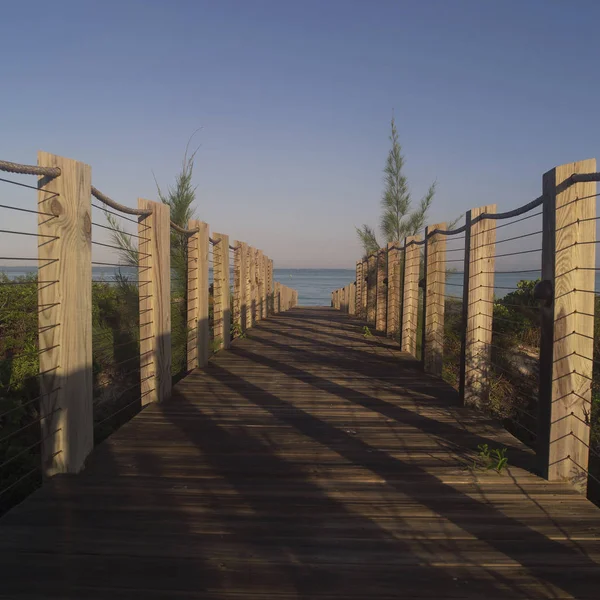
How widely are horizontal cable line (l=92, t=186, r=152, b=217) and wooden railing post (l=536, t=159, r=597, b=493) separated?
2605mm

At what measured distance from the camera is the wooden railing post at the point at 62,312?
101 inches

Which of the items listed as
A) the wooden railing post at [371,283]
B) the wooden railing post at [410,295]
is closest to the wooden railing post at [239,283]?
the wooden railing post at [410,295]

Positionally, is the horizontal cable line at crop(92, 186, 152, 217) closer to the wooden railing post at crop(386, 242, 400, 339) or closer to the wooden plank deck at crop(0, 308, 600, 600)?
the wooden plank deck at crop(0, 308, 600, 600)

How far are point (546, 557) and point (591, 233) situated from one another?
1.55 metres

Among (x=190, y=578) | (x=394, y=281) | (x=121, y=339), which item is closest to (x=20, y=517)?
(x=190, y=578)

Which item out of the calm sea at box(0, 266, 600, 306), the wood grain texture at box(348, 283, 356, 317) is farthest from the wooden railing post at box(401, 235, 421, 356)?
the wood grain texture at box(348, 283, 356, 317)

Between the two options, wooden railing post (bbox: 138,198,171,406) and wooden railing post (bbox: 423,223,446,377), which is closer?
wooden railing post (bbox: 138,198,171,406)

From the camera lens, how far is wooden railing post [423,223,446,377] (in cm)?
536

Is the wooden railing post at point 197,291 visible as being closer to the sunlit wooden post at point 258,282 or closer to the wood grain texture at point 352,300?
the sunlit wooden post at point 258,282

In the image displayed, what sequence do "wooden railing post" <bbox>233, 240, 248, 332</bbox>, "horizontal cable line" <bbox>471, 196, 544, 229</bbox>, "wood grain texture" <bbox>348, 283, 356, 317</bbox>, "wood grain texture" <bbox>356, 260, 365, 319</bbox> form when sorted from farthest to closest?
"wood grain texture" <bbox>348, 283, 356, 317</bbox>
"wood grain texture" <bbox>356, 260, 365, 319</bbox>
"wooden railing post" <bbox>233, 240, 248, 332</bbox>
"horizontal cable line" <bbox>471, 196, 544, 229</bbox>

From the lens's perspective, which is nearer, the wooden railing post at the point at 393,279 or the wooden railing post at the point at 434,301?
the wooden railing post at the point at 434,301

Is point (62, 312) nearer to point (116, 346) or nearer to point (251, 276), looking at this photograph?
point (116, 346)

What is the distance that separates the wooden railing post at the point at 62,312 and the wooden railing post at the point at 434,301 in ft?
12.0

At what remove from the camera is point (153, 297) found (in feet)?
13.4
